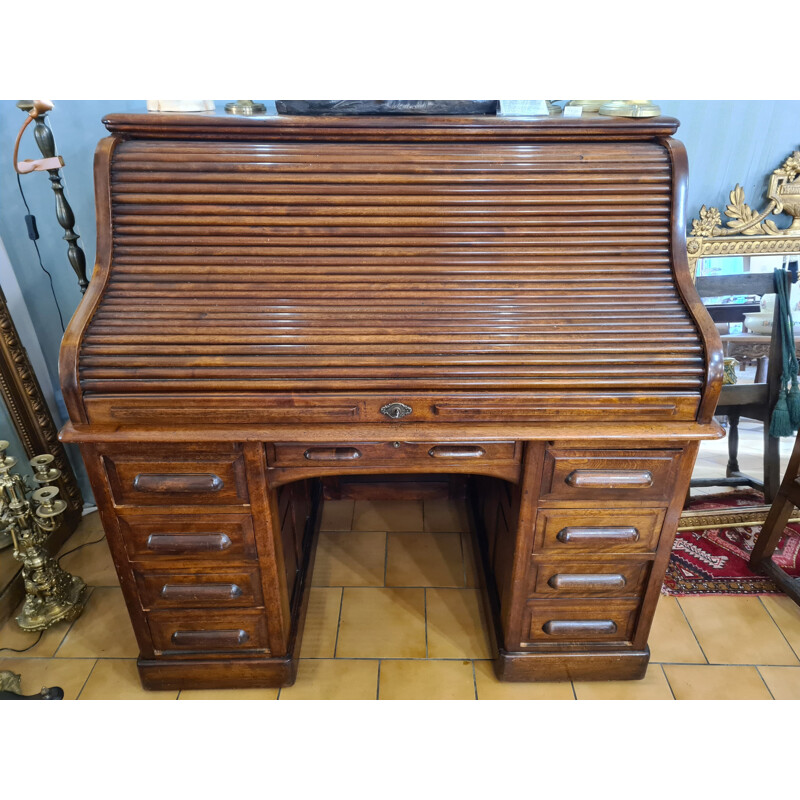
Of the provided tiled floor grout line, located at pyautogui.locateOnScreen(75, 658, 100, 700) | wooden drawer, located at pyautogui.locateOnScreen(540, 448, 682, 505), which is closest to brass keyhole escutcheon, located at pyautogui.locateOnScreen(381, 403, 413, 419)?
wooden drawer, located at pyautogui.locateOnScreen(540, 448, 682, 505)

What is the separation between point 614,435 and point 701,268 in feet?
4.26

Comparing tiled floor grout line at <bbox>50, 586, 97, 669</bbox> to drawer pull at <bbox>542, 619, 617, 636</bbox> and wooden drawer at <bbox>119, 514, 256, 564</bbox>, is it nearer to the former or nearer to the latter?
wooden drawer at <bbox>119, 514, 256, 564</bbox>

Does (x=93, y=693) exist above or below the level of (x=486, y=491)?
below

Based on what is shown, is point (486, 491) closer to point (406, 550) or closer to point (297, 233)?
point (406, 550)

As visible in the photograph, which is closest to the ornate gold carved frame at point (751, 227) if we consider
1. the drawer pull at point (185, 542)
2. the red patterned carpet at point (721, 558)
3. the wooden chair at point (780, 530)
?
the wooden chair at point (780, 530)

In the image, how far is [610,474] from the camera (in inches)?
60.9

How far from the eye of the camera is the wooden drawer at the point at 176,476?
59.2 inches

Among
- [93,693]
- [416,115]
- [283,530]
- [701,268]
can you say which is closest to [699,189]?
[701,268]

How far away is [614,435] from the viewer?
1459 mm

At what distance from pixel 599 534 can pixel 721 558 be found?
45.6 inches

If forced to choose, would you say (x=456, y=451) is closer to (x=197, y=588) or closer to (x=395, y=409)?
(x=395, y=409)

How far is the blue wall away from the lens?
207cm

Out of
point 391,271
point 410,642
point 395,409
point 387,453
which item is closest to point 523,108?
point 391,271

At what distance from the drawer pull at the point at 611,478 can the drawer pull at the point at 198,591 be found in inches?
41.4
